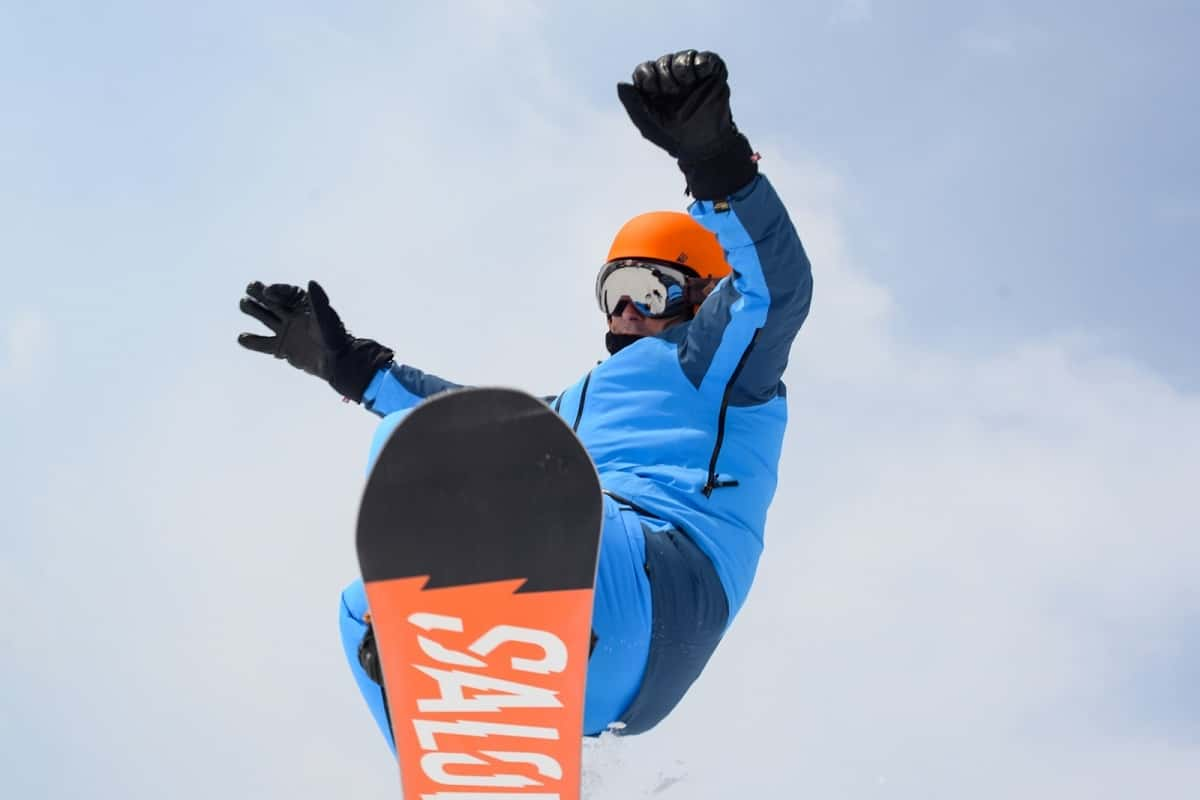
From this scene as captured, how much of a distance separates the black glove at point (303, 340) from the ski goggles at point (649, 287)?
134 centimetres

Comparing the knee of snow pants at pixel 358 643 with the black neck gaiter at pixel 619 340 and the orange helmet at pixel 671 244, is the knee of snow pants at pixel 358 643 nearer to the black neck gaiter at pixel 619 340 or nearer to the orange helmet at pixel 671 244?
the black neck gaiter at pixel 619 340

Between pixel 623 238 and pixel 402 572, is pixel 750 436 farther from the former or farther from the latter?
pixel 402 572

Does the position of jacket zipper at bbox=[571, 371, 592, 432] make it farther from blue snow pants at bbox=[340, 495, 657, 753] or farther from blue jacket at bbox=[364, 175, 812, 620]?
blue snow pants at bbox=[340, 495, 657, 753]

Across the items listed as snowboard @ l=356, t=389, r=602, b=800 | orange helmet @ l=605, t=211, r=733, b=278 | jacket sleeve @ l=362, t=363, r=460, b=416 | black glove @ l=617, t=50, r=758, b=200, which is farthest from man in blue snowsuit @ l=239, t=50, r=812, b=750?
jacket sleeve @ l=362, t=363, r=460, b=416

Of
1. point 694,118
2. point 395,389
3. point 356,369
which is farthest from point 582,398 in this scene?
point 356,369

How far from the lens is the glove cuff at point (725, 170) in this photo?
3.66 meters

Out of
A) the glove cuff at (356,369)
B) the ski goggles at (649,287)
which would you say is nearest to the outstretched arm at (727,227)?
the ski goggles at (649,287)

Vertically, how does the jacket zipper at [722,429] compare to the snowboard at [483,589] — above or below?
above

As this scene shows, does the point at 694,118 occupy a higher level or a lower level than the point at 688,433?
higher

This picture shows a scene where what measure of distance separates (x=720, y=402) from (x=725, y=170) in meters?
0.77

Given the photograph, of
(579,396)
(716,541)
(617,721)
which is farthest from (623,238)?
(617,721)

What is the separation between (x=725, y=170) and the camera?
3664 millimetres

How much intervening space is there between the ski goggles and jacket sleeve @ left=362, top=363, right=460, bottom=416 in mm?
1069

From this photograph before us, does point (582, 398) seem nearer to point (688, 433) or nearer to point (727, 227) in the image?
point (688, 433)
